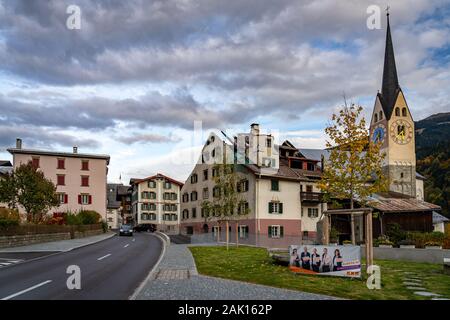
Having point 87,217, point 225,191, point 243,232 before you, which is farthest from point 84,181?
point 225,191

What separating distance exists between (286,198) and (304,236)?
5.26 metres

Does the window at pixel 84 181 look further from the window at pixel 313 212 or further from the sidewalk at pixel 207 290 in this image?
the sidewalk at pixel 207 290

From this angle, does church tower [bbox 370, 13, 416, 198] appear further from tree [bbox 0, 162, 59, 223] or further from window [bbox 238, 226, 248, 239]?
tree [bbox 0, 162, 59, 223]

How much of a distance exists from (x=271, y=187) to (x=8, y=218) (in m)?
26.6

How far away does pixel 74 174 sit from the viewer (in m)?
71.9

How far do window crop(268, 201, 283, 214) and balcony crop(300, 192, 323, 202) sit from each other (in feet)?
10.2

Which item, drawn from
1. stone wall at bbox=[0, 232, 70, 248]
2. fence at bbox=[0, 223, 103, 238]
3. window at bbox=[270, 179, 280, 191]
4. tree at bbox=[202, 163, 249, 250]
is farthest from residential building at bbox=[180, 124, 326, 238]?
stone wall at bbox=[0, 232, 70, 248]

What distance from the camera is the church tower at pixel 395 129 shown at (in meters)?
71.7

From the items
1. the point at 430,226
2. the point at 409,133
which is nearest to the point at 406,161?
the point at 409,133

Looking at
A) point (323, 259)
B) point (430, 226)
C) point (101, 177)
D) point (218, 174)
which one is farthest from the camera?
point (101, 177)

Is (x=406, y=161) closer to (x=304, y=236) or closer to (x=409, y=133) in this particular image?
(x=409, y=133)

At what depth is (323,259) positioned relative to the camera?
15.2 metres

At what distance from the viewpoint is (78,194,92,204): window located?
72.0m

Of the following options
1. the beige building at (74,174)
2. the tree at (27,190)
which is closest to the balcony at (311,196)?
the tree at (27,190)
